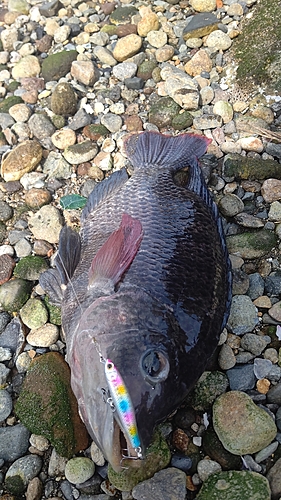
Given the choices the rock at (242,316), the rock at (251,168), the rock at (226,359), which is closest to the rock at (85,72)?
the rock at (251,168)

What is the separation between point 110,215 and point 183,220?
666 millimetres

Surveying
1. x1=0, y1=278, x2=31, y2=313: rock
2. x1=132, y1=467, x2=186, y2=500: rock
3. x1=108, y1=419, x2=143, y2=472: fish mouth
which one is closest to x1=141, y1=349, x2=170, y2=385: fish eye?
x1=108, y1=419, x2=143, y2=472: fish mouth

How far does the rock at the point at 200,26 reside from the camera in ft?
19.6

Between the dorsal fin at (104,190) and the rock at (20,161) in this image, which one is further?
the rock at (20,161)

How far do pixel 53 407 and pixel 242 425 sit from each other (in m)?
1.41

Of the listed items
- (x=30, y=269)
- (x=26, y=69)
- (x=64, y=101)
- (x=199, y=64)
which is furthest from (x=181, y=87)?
(x=30, y=269)

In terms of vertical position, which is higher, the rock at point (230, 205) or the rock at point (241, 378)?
the rock at point (230, 205)

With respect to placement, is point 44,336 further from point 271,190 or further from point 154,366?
point 271,190

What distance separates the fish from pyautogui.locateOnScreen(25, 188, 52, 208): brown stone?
1037mm

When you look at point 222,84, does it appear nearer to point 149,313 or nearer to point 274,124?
point 274,124

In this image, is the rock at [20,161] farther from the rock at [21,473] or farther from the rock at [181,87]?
the rock at [21,473]

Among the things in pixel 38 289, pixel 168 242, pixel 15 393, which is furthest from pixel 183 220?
pixel 15 393

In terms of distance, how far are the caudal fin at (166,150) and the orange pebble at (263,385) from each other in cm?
200

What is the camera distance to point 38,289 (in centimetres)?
418
